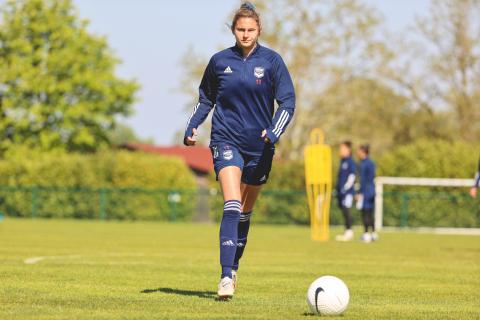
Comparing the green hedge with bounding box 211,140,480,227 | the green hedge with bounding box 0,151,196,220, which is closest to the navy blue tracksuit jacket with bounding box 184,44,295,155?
the green hedge with bounding box 211,140,480,227

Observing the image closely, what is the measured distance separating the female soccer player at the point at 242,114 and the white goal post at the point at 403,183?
91.8ft

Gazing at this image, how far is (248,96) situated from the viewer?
920cm

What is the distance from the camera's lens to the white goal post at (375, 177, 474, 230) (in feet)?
122

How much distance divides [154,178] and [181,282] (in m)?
34.0

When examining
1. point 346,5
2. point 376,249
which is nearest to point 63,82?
point 346,5

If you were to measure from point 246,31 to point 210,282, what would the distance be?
3407 mm

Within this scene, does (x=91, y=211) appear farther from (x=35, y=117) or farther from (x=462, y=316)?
(x=462, y=316)

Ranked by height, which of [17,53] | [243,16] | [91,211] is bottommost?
[91,211]

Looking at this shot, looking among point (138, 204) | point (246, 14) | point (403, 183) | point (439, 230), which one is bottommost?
point (439, 230)

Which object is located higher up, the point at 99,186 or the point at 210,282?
the point at 99,186

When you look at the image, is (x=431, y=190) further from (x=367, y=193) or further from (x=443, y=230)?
(x=367, y=193)

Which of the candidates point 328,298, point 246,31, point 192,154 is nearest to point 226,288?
point 328,298

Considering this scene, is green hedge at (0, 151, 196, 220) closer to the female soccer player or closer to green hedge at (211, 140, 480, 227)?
green hedge at (211, 140, 480, 227)

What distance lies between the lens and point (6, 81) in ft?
209
